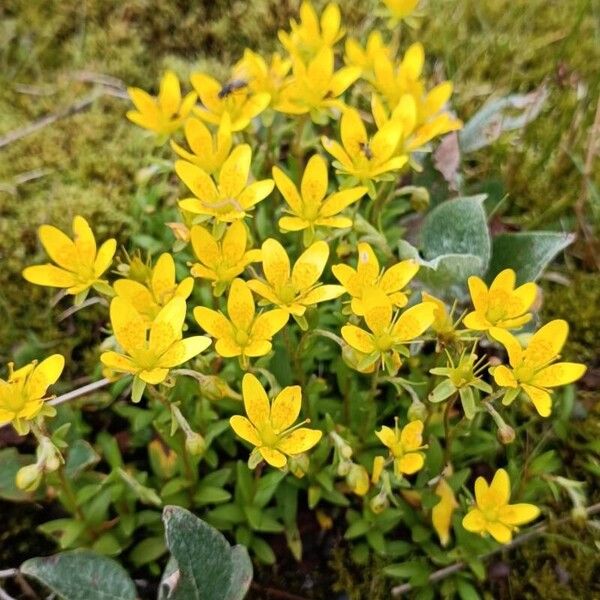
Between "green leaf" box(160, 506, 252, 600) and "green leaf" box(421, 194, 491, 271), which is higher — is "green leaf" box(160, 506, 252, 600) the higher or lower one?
the lower one

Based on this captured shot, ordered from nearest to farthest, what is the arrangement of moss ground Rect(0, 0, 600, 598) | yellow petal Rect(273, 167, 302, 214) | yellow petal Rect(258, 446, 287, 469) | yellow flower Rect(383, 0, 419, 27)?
yellow petal Rect(258, 446, 287, 469), yellow petal Rect(273, 167, 302, 214), yellow flower Rect(383, 0, 419, 27), moss ground Rect(0, 0, 600, 598)

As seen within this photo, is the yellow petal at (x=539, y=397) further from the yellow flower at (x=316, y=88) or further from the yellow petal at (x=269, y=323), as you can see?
A: the yellow flower at (x=316, y=88)

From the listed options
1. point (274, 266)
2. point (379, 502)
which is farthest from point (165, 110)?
point (379, 502)

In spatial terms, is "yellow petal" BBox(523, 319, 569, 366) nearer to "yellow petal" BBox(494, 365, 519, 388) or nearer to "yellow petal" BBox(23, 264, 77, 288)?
"yellow petal" BBox(494, 365, 519, 388)

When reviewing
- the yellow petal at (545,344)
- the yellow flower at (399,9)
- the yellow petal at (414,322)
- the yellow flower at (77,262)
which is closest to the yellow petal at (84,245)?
the yellow flower at (77,262)

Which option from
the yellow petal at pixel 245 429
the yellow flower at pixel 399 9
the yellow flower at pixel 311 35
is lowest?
the yellow petal at pixel 245 429

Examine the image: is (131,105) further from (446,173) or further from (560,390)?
(560,390)

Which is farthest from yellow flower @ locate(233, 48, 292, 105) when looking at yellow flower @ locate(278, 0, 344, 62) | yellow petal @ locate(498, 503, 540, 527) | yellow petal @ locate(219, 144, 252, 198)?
yellow petal @ locate(498, 503, 540, 527)
